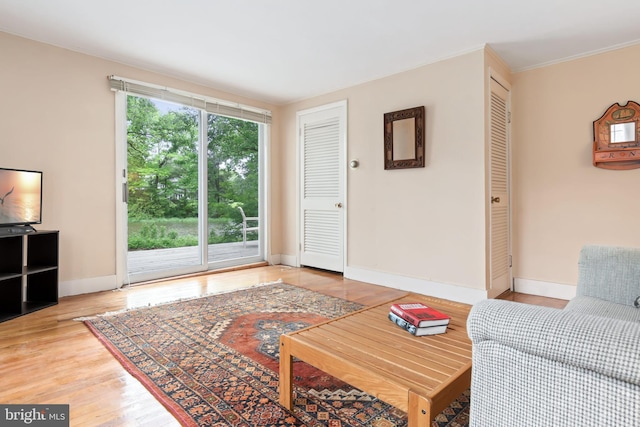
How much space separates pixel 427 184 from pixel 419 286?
3.46ft

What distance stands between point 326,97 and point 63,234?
3268mm

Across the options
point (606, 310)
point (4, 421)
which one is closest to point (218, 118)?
point (4, 421)

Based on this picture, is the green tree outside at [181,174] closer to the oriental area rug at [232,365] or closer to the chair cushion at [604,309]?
the oriental area rug at [232,365]

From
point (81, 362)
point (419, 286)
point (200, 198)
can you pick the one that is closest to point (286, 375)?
point (81, 362)

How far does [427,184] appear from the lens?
3566 mm

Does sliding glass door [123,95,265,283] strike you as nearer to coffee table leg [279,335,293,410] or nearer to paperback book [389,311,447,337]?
coffee table leg [279,335,293,410]

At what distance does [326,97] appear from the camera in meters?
4.55

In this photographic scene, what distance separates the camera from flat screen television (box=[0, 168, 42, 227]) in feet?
8.95

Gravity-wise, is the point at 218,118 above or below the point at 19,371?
above

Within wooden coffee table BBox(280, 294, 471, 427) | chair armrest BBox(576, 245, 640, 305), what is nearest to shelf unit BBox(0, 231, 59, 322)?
wooden coffee table BBox(280, 294, 471, 427)

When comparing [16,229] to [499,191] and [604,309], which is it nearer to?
[604,309]

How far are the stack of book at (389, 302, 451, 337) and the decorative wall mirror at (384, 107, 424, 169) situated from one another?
2210 millimetres

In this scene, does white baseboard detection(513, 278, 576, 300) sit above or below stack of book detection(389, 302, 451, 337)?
below

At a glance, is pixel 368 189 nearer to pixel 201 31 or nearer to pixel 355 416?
pixel 201 31
